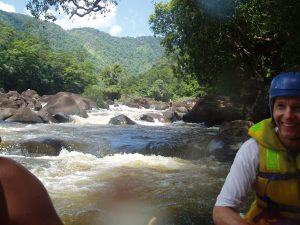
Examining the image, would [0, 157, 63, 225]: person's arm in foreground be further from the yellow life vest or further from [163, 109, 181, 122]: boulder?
[163, 109, 181, 122]: boulder

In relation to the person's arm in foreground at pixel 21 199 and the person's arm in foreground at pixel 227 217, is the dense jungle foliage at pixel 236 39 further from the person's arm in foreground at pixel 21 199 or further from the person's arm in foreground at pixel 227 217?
the person's arm in foreground at pixel 21 199

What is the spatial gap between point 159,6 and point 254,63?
8.48m

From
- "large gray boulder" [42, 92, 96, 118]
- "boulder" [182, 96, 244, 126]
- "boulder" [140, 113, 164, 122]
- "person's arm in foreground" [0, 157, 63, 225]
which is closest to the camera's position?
"person's arm in foreground" [0, 157, 63, 225]

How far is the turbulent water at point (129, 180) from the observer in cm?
620

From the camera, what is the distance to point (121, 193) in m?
7.36

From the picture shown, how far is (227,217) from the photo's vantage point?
1797 mm

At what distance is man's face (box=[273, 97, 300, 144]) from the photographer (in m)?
1.82

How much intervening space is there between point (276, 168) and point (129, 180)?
6760 mm

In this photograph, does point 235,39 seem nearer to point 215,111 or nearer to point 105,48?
point 215,111

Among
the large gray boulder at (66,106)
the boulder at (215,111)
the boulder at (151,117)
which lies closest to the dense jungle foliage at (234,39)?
the boulder at (215,111)

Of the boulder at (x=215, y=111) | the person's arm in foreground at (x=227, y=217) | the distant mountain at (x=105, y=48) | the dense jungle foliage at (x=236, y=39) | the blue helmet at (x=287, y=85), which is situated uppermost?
the distant mountain at (x=105, y=48)

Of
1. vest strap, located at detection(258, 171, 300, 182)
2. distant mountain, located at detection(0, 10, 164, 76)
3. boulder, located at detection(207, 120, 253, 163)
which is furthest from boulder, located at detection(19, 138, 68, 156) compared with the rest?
distant mountain, located at detection(0, 10, 164, 76)

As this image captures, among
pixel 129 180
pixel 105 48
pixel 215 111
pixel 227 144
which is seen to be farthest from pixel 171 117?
pixel 105 48

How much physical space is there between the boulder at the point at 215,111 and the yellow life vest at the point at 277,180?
1807 centimetres
